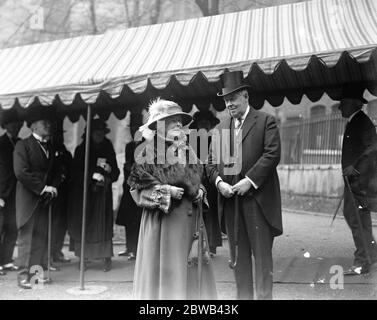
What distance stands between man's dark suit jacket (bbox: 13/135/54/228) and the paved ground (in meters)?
0.84

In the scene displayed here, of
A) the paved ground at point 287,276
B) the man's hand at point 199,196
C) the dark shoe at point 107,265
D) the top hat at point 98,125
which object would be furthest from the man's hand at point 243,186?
the top hat at point 98,125

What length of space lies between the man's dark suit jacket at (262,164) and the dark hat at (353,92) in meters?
1.74

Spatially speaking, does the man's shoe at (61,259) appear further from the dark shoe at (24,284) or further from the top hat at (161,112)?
the top hat at (161,112)

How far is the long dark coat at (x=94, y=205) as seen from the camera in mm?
5570

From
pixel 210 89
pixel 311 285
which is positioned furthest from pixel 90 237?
pixel 311 285

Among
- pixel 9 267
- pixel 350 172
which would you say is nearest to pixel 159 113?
pixel 350 172

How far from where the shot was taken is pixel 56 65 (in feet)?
17.9

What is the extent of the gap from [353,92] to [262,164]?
2.11m

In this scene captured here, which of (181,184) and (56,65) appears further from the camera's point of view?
(56,65)

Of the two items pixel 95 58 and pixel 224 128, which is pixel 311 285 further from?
pixel 95 58

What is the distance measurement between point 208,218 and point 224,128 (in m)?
2.11
